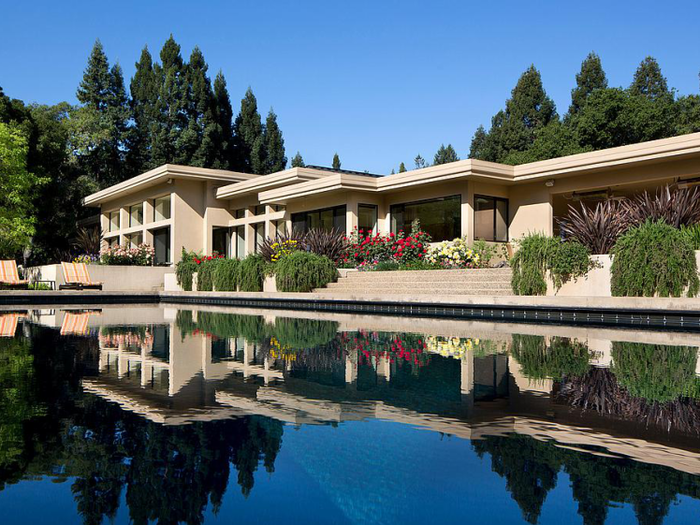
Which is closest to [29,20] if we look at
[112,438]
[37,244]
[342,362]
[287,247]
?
[287,247]

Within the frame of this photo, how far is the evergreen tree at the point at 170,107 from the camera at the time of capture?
137ft

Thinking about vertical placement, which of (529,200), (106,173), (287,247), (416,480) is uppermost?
(106,173)

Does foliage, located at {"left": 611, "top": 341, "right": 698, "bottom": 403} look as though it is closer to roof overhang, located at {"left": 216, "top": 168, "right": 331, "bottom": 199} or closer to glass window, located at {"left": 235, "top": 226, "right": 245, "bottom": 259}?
roof overhang, located at {"left": 216, "top": 168, "right": 331, "bottom": 199}

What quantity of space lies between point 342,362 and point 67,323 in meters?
7.24

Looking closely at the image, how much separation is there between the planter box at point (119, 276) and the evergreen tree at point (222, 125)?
17993 millimetres

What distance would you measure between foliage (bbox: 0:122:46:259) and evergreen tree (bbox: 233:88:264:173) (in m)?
21.2

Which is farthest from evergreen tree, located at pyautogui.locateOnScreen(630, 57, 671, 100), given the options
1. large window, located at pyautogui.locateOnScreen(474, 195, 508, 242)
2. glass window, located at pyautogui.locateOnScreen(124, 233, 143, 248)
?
glass window, located at pyautogui.locateOnScreen(124, 233, 143, 248)

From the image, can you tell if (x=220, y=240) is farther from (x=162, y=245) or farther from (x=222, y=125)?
(x=222, y=125)

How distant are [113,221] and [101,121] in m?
9.03

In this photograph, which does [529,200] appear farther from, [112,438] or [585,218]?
[112,438]

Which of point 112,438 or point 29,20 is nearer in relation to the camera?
point 112,438

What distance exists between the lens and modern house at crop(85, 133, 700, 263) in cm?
1755

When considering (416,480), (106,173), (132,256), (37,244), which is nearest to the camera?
(416,480)

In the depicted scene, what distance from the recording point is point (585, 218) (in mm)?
12938
